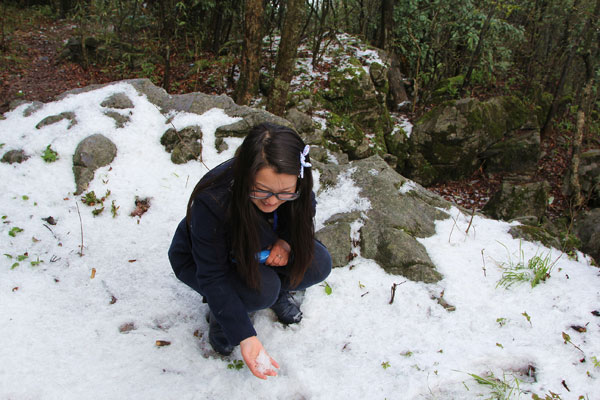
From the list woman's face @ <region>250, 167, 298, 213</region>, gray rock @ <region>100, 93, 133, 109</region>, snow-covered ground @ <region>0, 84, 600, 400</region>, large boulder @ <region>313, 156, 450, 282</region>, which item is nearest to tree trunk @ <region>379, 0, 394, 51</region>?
large boulder @ <region>313, 156, 450, 282</region>

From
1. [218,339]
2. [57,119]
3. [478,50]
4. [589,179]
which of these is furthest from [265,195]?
[478,50]

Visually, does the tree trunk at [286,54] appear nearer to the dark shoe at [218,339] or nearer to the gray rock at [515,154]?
the dark shoe at [218,339]

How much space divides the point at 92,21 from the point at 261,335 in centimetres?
895

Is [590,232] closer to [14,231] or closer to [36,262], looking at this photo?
[36,262]

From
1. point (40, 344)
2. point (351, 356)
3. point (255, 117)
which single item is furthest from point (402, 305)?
point (255, 117)

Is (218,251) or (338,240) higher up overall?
(218,251)

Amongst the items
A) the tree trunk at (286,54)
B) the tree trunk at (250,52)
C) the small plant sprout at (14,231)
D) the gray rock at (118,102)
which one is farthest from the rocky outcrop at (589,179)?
the small plant sprout at (14,231)

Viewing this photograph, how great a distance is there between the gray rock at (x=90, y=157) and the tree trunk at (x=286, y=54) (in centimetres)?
276

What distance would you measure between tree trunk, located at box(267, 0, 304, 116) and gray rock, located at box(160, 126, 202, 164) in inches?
76.9

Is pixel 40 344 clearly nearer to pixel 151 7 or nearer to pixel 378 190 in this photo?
pixel 378 190

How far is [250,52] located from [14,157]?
352 cm

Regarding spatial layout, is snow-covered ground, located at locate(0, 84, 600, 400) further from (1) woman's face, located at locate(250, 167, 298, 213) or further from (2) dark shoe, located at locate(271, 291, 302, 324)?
(1) woman's face, located at locate(250, 167, 298, 213)

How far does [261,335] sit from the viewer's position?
241 centimetres

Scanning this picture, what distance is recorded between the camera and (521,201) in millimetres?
6184
